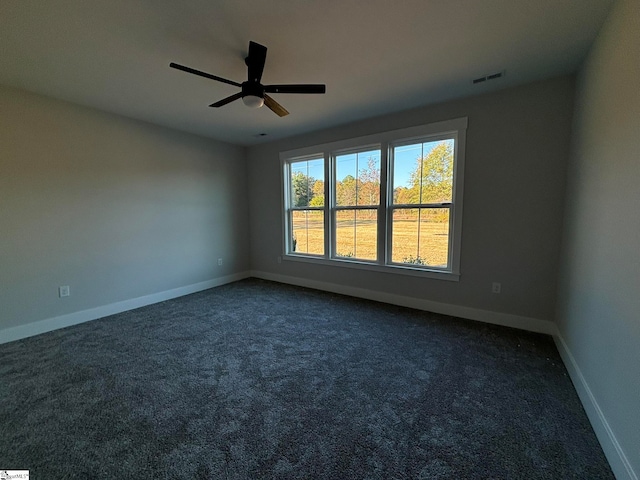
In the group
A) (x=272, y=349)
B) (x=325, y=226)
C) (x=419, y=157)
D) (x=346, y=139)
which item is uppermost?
(x=346, y=139)

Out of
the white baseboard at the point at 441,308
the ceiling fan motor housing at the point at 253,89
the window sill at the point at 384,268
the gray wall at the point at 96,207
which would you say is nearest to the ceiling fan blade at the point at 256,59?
the ceiling fan motor housing at the point at 253,89

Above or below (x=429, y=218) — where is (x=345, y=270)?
below

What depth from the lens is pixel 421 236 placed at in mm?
3510

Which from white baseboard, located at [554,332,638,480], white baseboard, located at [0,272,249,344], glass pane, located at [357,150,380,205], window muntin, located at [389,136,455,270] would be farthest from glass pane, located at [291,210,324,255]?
white baseboard, located at [554,332,638,480]

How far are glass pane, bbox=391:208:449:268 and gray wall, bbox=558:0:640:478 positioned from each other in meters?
1.25

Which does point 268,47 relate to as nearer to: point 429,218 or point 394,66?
point 394,66

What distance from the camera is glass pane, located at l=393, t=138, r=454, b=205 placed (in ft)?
10.7

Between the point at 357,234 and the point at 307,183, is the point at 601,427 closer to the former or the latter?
the point at 357,234

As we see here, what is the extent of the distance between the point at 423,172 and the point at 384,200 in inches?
24.1

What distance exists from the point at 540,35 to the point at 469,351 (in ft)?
8.58

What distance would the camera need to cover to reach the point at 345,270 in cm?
418

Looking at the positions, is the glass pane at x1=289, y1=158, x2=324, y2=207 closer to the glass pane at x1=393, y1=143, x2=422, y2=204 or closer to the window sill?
the window sill

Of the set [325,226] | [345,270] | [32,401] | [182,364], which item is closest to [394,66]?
[325,226]

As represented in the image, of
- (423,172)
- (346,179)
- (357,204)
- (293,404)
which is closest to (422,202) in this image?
(423,172)
